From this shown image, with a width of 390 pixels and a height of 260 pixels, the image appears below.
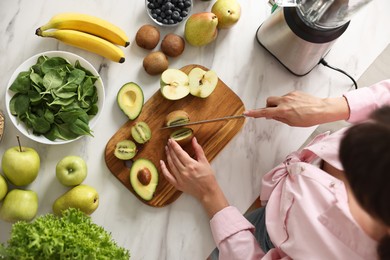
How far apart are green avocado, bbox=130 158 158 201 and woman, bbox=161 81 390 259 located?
34 mm

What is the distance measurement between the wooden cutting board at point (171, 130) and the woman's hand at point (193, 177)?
3 cm

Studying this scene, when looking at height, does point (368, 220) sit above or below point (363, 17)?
below

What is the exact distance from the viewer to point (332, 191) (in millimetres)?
805

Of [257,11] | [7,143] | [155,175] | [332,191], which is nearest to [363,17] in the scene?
[257,11]

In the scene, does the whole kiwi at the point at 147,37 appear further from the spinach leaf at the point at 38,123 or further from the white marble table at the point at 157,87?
the spinach leaf at the point at 38,123

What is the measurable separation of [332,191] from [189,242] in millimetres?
397

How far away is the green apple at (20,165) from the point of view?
2.96ft

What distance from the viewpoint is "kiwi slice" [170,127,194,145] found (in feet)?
3.29

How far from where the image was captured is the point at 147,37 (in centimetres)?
101

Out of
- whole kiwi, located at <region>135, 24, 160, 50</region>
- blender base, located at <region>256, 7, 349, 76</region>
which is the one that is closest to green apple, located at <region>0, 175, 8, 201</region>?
whole kiwi, located at <region>135, 24, 160, 50</region>

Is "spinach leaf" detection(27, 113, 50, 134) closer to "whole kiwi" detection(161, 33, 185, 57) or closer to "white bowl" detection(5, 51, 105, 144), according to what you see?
"white bowl" detection(5, 51, 105, 144)

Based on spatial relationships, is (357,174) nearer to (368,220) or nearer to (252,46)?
(368,220)

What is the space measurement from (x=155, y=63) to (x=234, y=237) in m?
0.46

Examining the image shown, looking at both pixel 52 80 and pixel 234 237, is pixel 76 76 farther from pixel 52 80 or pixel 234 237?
pixel 234 237
